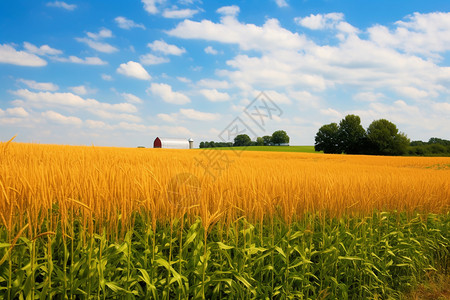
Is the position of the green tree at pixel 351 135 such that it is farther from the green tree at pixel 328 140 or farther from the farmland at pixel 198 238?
the farmland at pixel 198 238

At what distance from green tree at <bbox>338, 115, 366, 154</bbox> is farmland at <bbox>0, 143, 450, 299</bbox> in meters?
58.1

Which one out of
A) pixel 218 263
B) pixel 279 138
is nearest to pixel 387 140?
pixel 279 138

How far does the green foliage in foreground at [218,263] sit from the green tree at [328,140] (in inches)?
2340

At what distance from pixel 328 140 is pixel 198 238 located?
63649 mm

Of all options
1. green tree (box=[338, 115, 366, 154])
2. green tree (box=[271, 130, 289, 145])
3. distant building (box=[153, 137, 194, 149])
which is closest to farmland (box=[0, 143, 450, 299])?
distant building (box=[153, 137, 194, 149])

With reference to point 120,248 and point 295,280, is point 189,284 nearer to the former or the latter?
point 120,248

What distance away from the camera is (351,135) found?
6019cm

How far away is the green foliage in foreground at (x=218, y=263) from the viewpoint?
203 cm

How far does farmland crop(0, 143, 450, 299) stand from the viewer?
2.10 m

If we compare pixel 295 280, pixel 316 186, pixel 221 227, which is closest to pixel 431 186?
pixel 316 186

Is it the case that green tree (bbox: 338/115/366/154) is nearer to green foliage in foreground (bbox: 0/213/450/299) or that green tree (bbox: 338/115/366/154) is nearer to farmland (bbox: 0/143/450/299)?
farmland (bbox: 0/143/450/299)

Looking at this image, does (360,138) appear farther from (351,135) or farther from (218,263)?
(218,263)

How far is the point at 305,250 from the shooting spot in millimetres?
3010

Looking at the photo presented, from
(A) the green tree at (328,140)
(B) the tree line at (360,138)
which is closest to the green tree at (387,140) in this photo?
(B) the tree line at (360,138)
